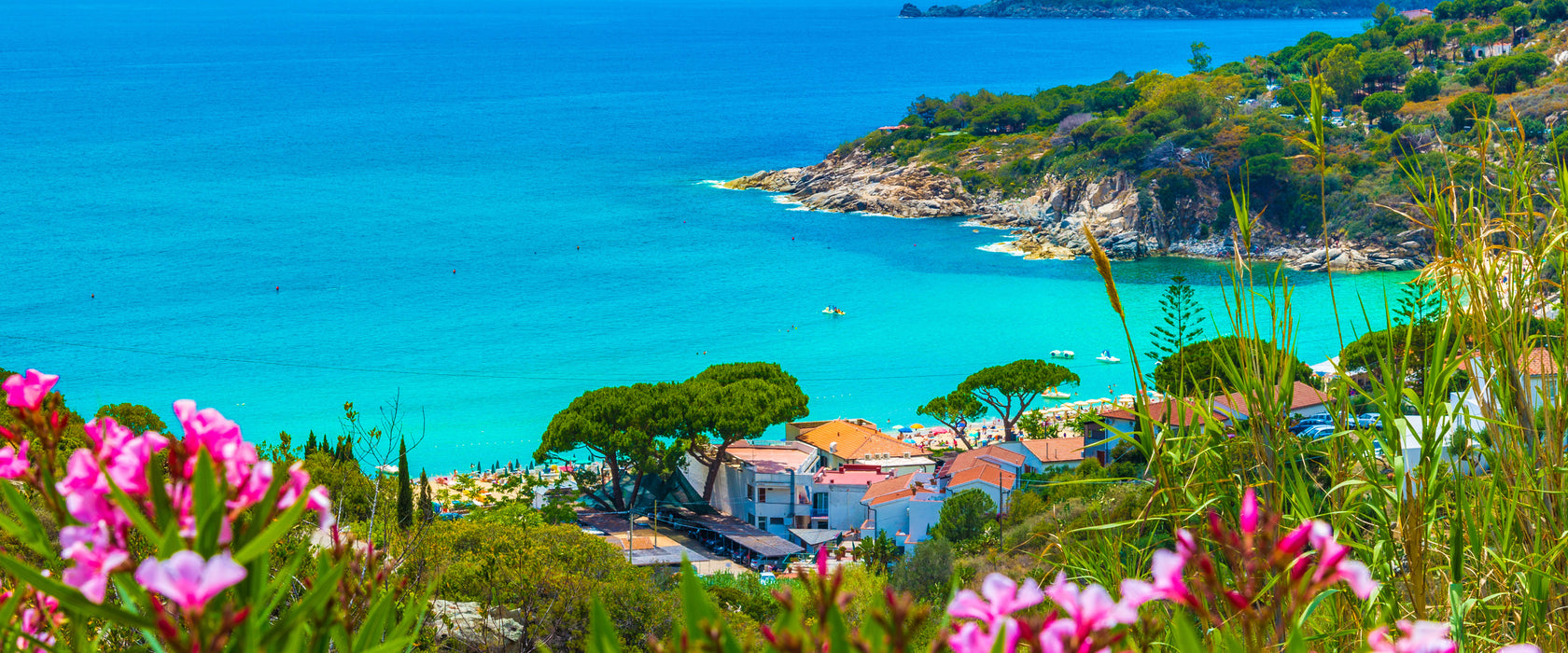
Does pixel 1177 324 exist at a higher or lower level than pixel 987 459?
higher

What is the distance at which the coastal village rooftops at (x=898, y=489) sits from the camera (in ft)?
60.7

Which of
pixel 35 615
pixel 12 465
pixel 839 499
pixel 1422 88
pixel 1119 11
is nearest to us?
pixel 12 465

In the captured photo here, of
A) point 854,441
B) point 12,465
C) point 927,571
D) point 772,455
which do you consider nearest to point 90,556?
point 12,465

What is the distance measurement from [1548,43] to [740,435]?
148ft

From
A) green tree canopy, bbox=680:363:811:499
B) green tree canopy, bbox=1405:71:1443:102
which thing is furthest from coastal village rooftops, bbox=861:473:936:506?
green tree canopy, bbox=1405:71:1443:102

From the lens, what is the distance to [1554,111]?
38.3 m

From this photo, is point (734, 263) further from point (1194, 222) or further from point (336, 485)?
point (336, 485)

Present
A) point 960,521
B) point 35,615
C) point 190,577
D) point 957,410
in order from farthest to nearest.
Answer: point 957,410 → point 960,521 → point 35,615 → point 190,577

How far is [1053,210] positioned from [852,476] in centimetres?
2730

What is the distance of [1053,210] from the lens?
4512 cm

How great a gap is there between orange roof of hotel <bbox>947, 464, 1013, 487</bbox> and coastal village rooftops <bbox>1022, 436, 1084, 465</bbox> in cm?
94

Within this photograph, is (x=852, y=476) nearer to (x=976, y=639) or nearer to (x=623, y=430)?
(x=623, y=430)

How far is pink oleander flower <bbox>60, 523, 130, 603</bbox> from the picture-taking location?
113 cm

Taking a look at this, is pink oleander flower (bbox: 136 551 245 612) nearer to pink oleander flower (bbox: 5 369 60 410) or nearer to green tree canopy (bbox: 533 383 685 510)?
pink oleander flower (bbox: 5 369 60 410)
